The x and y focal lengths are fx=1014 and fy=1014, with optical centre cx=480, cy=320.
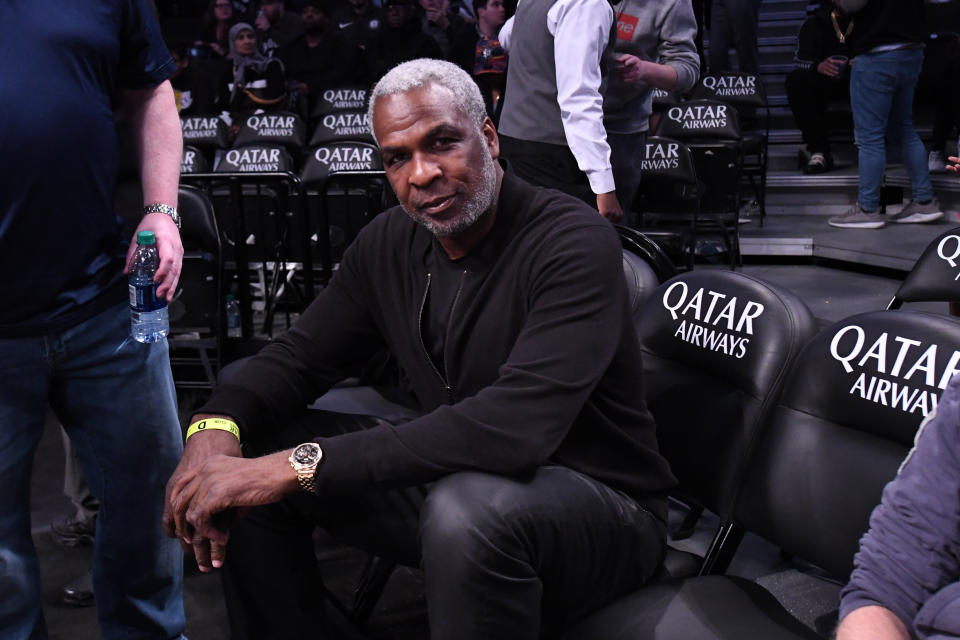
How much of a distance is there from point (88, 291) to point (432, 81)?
77 centimetres

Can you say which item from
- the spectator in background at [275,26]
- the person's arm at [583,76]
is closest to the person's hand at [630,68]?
the person's arm at [583,76]

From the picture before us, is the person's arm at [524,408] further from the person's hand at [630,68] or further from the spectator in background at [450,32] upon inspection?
the spectator in background at [450,32]

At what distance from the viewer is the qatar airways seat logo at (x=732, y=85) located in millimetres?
7723

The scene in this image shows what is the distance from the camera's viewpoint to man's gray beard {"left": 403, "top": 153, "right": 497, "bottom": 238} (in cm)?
195

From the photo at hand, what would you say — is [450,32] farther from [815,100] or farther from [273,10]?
[815,100]

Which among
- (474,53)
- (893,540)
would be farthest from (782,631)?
(474,53)

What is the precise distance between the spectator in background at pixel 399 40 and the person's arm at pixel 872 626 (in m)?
7.65

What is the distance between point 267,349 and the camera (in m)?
2.14

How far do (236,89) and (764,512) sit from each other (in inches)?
293

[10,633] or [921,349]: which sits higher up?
[921,349]

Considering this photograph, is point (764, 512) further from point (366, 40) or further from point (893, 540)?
point (366, 40)

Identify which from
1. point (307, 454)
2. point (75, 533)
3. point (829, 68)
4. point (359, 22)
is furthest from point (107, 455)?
point (359, 22)

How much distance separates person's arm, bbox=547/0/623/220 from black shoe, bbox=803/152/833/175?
4604 millimetres

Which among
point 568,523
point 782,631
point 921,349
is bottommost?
point 782,631
